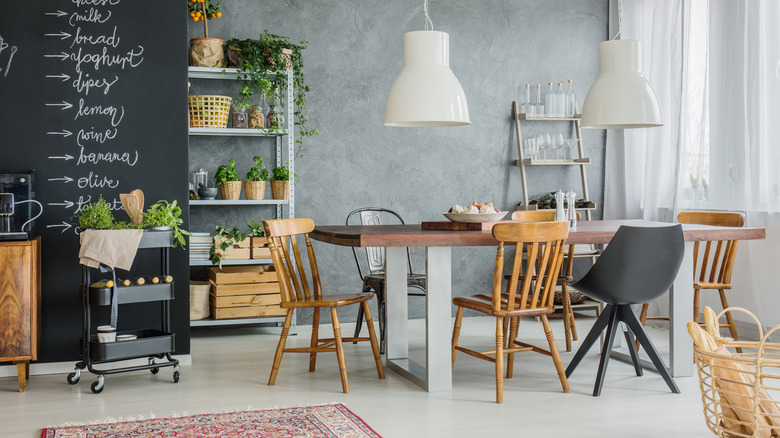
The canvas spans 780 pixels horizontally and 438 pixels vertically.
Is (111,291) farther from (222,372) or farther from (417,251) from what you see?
(417,251)

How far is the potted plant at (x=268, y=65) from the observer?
201 inches

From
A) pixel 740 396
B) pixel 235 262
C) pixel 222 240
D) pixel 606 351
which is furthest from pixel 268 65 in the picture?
pixel 740 396

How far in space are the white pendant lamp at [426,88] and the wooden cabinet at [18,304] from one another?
1941 mm

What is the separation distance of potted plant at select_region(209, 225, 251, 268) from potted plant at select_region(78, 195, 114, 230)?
129 centimetres

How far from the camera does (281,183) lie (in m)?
5.20

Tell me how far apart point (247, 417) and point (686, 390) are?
2.11 meters

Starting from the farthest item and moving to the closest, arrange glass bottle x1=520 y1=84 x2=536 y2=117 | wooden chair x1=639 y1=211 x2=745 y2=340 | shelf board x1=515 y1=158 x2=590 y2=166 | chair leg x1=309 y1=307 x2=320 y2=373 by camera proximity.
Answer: glass bottle x1=520 y1=84 x2=536 y2=117 < shelf board x1=515 y1=158 x2=590 y2=166 < wooden chair x1=639 y1=211 x2=745 y2=340 < chair leg x1=309 y1=307 x2=320 y2=373

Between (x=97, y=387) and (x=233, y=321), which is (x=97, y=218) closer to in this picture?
(x=97, y=387)

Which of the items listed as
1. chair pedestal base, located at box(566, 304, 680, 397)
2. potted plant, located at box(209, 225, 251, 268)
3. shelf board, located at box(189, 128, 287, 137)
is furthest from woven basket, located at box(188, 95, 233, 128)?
chair pedestal base, located at box(566, 304, 680, 397)

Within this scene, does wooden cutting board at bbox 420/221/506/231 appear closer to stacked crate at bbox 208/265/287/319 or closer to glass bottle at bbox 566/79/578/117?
stacked crate at bbox 208/265/287/319

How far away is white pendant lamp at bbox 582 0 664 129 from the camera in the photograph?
12.6ft

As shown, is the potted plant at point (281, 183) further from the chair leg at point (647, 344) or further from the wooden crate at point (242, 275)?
the chair leg at point (647, 344)

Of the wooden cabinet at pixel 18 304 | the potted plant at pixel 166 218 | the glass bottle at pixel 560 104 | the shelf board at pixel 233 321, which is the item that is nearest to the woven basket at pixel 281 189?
the shelf board at pixel 233 321

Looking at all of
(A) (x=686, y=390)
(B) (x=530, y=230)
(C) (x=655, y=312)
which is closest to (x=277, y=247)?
(B) (x=530, y=230)
